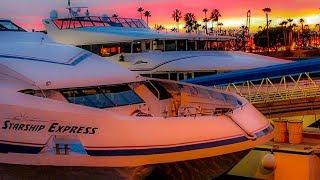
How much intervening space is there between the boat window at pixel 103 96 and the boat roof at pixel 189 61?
12.3m

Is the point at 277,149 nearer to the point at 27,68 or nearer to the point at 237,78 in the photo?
the point at 237,78

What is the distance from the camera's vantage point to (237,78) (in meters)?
17.0

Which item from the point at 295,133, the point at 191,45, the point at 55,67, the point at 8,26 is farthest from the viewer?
the point at 191,45

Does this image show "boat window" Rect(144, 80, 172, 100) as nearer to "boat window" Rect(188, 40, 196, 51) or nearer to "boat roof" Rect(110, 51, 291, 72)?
"boat roof" Rect(110, 51, 291, 72)

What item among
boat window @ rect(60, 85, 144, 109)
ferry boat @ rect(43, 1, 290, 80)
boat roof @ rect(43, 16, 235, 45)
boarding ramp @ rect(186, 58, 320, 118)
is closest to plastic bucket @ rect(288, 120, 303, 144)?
boarding ramp @ rect(186, 58, 320, 118)

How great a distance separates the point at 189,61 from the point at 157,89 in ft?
39.6

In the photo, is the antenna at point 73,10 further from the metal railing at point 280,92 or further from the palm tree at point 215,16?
the palm tree at point 215,16

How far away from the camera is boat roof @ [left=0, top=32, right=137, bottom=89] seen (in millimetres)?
10086

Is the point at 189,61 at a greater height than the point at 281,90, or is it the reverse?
the point at 189,61

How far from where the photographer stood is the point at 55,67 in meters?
10.5

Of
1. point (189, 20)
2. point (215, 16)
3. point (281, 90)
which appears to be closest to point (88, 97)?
point (281, 90)

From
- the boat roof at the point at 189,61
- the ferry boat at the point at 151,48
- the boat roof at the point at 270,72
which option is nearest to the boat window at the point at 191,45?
the ferry boat at the point at 151,48

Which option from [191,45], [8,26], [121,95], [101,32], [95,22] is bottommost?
[121,95]

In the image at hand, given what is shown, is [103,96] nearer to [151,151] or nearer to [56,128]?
[56,128]
